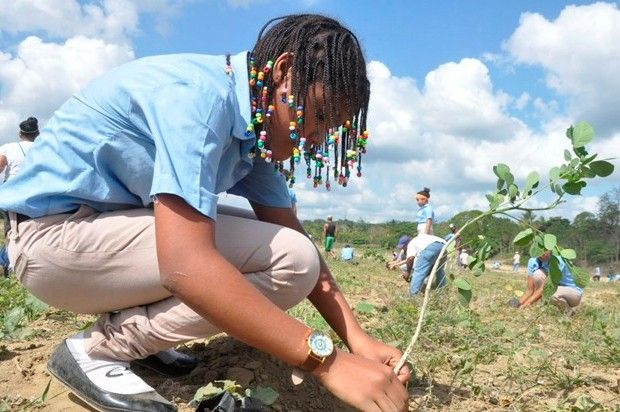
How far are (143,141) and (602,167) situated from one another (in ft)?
3.99

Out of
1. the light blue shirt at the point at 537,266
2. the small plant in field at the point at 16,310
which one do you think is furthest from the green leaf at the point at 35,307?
the light blue shirt at the point at 537,266

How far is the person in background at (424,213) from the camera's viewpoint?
23.0ft

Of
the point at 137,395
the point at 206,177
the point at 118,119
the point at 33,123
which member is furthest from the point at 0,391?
the point at 33,123

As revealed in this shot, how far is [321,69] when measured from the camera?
148cm

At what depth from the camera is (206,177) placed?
51.1 inches

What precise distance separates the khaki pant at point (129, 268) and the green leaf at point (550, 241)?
2.04 ft

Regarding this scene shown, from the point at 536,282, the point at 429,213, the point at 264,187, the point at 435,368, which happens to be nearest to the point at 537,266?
the point at 536,282

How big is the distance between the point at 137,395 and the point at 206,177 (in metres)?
0.65

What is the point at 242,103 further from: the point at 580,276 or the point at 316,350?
the point at 580,276

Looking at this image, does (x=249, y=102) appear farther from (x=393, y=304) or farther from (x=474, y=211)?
(x=393, y=304)

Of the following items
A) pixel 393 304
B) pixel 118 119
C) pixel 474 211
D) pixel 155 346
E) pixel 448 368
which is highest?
pixel 118 119

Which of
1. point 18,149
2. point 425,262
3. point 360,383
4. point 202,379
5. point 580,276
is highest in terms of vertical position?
point 580,276

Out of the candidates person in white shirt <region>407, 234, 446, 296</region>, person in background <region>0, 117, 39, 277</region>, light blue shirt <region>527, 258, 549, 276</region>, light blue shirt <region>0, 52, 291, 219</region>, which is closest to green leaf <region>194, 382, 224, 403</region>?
light blue shirt <region>0, 52, 291, 219</region>

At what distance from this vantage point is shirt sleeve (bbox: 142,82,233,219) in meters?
1.26
